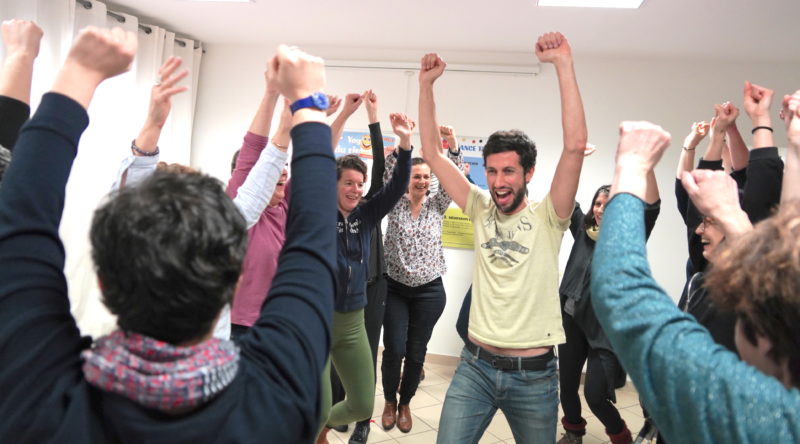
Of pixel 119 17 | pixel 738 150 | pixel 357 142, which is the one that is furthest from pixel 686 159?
pixel 119 17

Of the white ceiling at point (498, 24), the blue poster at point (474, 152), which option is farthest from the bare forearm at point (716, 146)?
the blue poster at point (474, 152)

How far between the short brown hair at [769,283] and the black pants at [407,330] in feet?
8.37

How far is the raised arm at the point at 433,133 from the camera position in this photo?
186cm

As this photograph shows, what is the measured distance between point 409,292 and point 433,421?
2.83 ft

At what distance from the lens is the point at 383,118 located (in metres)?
4.43

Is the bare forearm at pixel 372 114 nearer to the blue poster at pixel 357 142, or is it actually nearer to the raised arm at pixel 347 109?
the raised arm at pixel 347 109

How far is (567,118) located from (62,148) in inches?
53.9

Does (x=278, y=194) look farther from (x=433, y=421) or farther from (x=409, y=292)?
(x=433, y=421)

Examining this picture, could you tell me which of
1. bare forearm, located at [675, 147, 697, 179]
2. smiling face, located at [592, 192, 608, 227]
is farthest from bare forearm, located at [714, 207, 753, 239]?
smiling face, located at [592, 192, 608, 227]

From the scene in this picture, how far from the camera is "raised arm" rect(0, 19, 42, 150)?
3.21 feet

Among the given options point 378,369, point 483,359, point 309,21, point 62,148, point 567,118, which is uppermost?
point 309,21

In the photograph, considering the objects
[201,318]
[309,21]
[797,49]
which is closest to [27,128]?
[201,318]

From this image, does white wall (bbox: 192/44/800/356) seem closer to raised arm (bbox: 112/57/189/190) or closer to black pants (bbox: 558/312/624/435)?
black pants (bbox: 558/312/624/435)

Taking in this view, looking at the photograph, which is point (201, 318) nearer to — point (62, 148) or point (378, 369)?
point (62, 148)
